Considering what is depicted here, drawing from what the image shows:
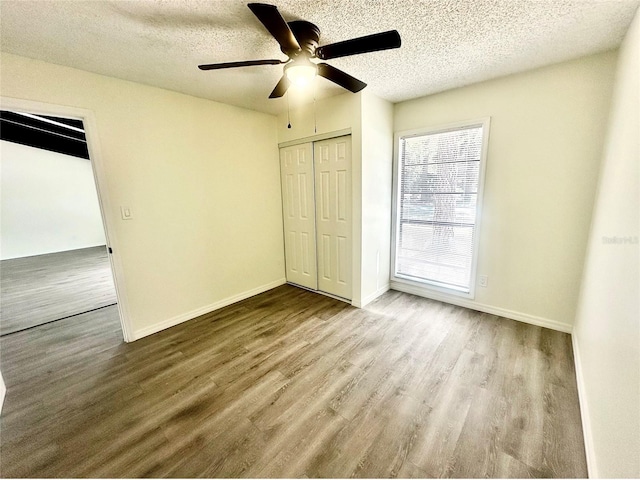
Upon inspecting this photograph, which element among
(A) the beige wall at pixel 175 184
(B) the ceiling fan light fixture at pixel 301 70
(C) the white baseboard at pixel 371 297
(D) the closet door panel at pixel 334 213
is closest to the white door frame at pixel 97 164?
(A) the beige wall at pixel 175 184

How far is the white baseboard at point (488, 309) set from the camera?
2.43 metres

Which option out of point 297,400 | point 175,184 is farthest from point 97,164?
point 297,400

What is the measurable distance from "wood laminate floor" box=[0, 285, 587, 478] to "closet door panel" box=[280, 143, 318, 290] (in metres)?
1.06

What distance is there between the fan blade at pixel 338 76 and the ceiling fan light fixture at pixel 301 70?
66mm

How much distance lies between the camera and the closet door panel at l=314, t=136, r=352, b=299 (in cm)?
295

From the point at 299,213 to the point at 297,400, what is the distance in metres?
2.33

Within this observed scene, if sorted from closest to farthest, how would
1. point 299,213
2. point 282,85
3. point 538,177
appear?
point 282,85 → point 538,177 → point 299,213

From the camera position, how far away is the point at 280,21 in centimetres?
122

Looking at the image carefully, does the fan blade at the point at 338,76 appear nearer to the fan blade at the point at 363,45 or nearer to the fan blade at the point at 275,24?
the fan blade at the point at 363,45

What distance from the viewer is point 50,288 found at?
12.8 feet

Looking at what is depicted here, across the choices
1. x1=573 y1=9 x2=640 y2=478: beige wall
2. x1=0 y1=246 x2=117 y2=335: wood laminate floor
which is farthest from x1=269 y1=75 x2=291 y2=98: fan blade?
x1=0 y1=246 x2=117 y2=335: wood laminate floor

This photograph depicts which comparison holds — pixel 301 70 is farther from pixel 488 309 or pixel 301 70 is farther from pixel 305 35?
pixel 488 309

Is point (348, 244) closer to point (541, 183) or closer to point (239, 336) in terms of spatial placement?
point (239, 336)

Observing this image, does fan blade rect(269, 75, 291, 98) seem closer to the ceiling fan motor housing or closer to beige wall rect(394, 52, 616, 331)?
the ceiling fan motor housing
